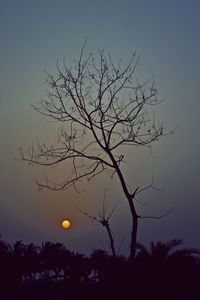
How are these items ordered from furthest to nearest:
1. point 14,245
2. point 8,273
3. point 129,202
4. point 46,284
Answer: point 46,284
point 14,245
point 8,273
point 129,202

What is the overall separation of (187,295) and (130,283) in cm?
383

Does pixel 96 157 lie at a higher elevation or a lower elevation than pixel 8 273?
lower

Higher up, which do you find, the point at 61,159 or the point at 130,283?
the point at 61,159

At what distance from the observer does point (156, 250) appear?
723 inches

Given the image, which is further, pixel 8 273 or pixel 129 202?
pixel 8 273

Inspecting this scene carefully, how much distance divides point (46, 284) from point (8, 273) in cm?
927

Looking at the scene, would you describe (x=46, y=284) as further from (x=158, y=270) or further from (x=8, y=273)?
(x=158, y=270)

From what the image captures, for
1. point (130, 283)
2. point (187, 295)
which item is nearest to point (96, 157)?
point (130, 283)

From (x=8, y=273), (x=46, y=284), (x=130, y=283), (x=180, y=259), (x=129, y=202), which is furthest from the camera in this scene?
(x=46, y=284)

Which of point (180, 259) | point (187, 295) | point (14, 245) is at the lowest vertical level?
point (187, 295)

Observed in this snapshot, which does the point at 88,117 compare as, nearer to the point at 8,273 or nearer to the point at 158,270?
the point at 158,270

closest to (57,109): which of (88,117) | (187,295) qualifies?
(88,117)

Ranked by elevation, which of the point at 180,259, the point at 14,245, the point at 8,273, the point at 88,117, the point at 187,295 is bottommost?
the point at 187,295

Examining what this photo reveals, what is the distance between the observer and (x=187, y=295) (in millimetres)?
18203
